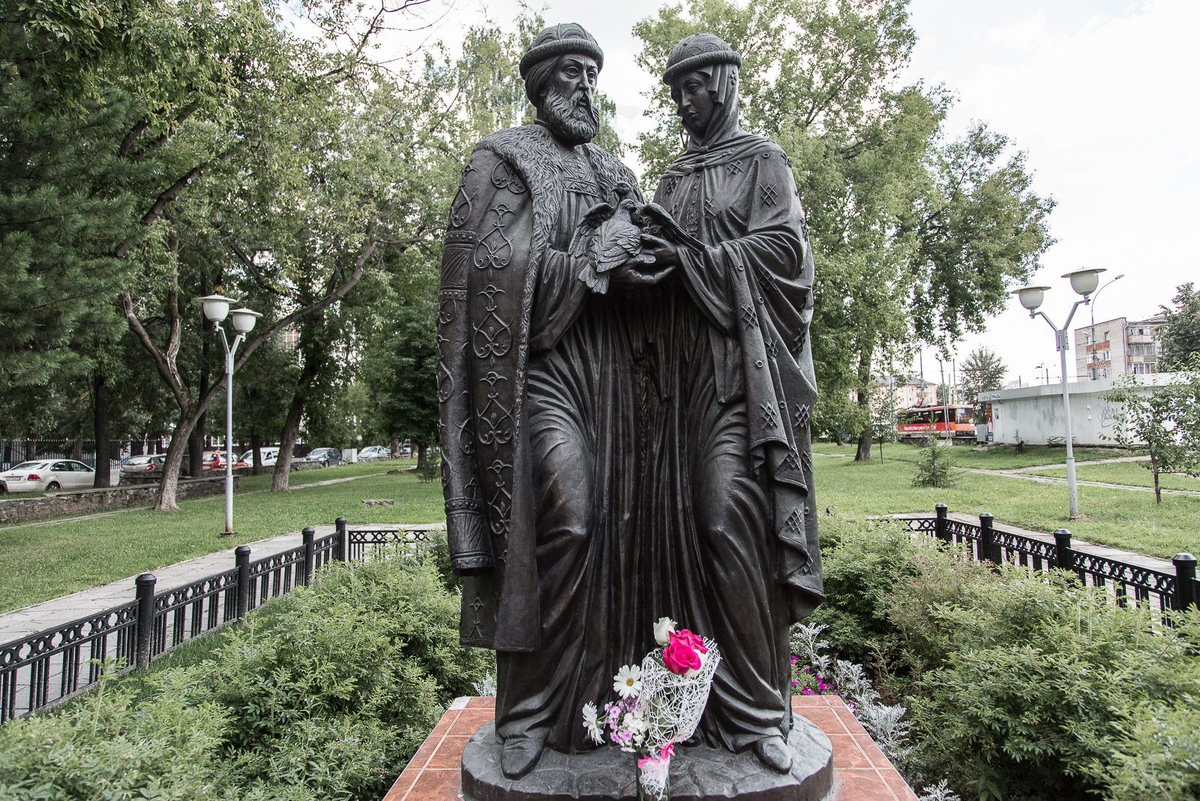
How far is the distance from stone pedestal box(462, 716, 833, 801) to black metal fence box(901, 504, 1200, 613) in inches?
112

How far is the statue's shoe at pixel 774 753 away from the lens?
91.9 inches

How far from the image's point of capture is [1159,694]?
3543mm

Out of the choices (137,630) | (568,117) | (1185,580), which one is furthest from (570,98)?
(137,630)

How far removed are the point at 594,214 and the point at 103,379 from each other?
27691 millimetres

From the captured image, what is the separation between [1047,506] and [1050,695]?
12.7m

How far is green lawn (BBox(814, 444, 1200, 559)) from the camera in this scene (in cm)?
1103

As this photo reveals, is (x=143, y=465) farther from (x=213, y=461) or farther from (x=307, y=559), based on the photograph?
(x=307, y=559)

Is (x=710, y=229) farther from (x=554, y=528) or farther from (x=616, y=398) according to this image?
(x=554, y=528)

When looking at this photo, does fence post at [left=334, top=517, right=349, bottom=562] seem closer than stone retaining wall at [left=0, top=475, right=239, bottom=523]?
Yes

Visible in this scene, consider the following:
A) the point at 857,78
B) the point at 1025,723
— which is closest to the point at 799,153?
the point at 857,78

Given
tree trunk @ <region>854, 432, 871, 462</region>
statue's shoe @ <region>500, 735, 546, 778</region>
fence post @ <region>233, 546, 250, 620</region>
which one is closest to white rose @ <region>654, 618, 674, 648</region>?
→ statue's shoe @ <region>500, 735, 546, 778</region>

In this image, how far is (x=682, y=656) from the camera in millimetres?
1985

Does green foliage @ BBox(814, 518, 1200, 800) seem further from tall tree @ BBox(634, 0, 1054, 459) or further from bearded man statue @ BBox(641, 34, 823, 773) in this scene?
tall tree @ BBox(634, 0, 1054, 459)

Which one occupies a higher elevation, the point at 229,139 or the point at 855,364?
the point at 229,139
